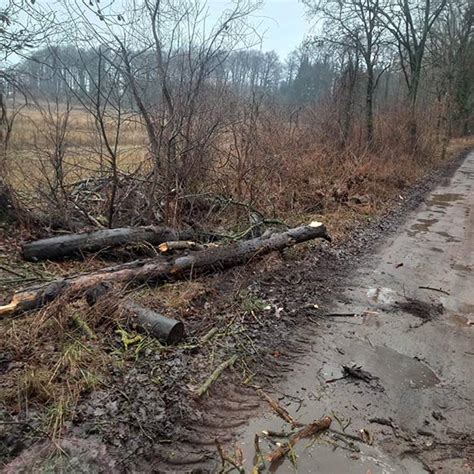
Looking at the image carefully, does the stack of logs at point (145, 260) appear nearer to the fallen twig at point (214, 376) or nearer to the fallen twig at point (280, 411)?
the fallen twig at point (214, 376)

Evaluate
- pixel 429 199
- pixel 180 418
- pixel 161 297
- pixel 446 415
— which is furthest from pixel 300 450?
pixel 429 199

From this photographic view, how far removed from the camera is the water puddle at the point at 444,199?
1191 centimetres

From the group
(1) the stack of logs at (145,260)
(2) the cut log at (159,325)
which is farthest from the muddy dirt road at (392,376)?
(1) the stack of logs at (145,260)

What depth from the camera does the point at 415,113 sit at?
18.1 metres

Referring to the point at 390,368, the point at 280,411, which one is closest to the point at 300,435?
the point at 280,411

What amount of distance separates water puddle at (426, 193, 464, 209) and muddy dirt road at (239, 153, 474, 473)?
556cm

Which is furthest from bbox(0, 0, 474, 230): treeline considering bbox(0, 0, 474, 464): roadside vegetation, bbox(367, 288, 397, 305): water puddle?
bbox(367, 288, 397, 305): water puddle

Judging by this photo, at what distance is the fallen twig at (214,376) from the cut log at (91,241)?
8.55ft

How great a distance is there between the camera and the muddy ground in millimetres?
2799

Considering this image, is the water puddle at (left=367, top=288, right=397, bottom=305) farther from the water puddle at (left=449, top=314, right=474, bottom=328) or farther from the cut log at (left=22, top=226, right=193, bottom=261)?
the cut log at (left=22, top=226, right=193, bottom=261)

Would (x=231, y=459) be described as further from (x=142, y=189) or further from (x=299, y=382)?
(x=142, y=189)

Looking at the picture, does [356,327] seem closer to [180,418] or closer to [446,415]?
[446,415]

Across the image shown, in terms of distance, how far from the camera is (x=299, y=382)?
3648mm

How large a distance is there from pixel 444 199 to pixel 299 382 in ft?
35.5
